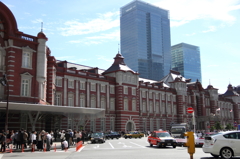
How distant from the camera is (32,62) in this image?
115 feet

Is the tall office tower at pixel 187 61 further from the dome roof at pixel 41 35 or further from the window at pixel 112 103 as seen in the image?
the dome roof at pixel 41 35

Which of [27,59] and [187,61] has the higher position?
[187,61]

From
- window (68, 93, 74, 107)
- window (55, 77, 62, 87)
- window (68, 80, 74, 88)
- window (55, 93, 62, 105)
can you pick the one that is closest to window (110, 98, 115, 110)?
window (68, 93, 74, 107)

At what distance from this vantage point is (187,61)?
17975 centimetres

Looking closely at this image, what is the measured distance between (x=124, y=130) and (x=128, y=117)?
296 cm

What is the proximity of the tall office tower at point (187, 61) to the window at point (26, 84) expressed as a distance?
14816cm

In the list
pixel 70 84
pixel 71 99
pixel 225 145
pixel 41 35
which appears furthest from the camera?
pixel 70 84

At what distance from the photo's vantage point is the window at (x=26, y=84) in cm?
3378

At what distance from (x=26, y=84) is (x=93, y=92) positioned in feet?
71.0

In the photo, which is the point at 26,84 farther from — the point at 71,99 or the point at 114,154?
the point at 114,154

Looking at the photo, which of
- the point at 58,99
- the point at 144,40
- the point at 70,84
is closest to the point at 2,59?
the point at 58,99

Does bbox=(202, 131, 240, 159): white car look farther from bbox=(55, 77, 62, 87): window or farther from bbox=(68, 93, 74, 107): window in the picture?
bbox=(68, 93, 74, 107): window

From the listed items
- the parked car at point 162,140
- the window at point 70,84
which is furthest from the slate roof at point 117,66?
the parked car at point 162,140

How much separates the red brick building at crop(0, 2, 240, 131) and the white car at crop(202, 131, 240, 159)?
20.9 meters
